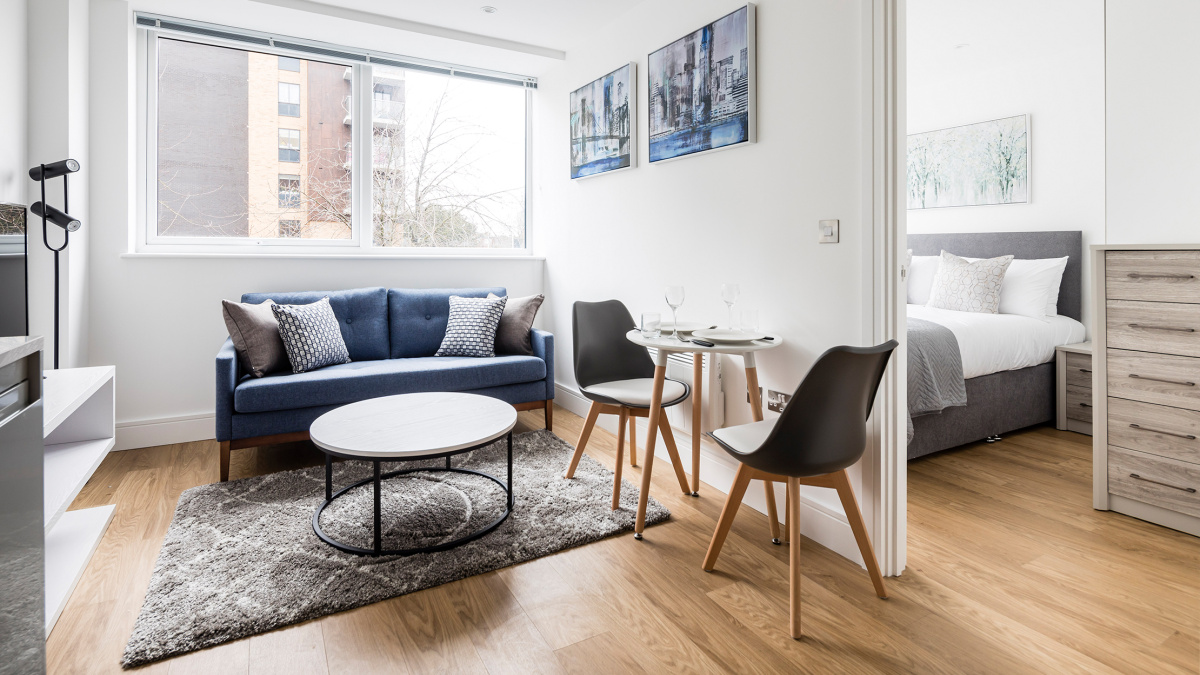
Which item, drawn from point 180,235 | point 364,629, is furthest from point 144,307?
point 364,629

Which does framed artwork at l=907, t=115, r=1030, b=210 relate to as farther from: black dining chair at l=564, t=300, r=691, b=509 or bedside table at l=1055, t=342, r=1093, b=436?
black dining chair at l=564, t=300, r=691, b=509

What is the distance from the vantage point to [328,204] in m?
4.01

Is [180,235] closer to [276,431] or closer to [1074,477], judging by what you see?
[276,431]

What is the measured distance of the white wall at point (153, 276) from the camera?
3236 millimetres

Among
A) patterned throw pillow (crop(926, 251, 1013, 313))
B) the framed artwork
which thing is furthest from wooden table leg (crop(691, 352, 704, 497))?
the framed artwork

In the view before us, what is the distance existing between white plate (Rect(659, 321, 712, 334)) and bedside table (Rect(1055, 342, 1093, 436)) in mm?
2533

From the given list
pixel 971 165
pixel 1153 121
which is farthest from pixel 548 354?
pixel 971 165

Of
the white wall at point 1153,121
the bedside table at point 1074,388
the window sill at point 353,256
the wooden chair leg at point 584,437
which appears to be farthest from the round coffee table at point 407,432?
the bedside table at point 1074,388

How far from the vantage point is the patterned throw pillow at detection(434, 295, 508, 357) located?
373cm

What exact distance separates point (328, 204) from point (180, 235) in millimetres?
857

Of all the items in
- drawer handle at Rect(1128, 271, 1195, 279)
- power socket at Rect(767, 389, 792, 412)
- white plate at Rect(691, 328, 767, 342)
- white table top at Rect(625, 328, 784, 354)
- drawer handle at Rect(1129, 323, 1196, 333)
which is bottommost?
power socket at Rect(767, 389, 792, 412)

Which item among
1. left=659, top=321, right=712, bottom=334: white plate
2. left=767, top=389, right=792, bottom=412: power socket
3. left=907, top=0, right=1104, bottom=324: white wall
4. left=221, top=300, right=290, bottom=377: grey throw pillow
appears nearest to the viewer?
left=767, top=389, right=792, bottom=412: power socket

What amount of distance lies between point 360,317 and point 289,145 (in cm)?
122

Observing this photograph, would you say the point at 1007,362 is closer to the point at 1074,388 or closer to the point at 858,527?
the point at 1074,388
